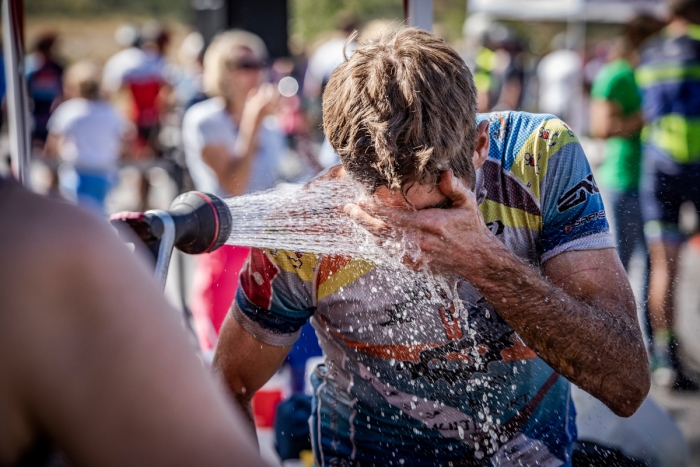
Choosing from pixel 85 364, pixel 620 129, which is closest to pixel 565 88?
pixel 620 129

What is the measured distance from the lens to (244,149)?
4.18 metres

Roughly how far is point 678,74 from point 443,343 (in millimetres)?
3544

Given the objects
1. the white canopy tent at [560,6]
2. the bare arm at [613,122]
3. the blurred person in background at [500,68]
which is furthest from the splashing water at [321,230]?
the white canopy tent at [560,6]

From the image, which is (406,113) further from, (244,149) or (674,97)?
(674,97)

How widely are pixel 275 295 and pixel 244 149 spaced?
8.49 feet

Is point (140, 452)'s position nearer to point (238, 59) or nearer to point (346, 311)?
point (346, 311)

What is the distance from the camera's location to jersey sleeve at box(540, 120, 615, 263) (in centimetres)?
155

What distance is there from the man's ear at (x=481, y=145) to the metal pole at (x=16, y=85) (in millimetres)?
1329

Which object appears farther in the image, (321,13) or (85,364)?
(321,13)

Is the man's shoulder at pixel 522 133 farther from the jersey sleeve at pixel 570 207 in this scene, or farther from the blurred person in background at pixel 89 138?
the blurred person in background at pixel 89 138

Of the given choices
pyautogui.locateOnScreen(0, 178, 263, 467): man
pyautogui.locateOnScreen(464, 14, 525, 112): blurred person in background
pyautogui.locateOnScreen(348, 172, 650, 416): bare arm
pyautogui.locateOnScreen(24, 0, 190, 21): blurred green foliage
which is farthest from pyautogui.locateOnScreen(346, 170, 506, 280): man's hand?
pyautogui.locateOnScreen(24, 0, 190, 21): blurred green foliage

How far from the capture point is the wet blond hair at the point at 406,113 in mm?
1426

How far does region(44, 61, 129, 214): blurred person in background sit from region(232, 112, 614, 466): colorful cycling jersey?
5.18m

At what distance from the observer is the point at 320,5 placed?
18.6m
